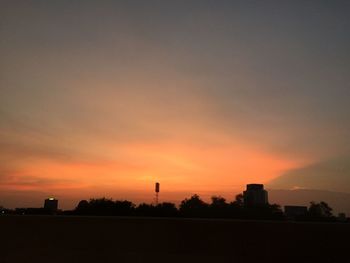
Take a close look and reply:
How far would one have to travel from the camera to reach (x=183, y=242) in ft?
15.9

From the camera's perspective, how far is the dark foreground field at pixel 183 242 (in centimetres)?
470

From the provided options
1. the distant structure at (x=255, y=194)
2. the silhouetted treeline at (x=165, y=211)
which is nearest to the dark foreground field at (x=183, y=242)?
the silhouetted treeline at (x=165, y=211)

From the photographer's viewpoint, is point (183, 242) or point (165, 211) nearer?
point (183, 242)

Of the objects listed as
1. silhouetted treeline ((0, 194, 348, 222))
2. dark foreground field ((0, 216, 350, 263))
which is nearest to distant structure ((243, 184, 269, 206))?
silhouetted treeline ((0, 194, 348, 222))

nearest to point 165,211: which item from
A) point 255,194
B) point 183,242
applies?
point 183,242

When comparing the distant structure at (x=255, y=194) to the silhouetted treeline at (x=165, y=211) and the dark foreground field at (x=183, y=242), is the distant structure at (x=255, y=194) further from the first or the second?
the dark foreground field at (x=183, y=242)

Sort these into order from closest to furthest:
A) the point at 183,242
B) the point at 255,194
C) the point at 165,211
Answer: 1. the point at 183,242
2. the point at 165,211
3. the point at 255,194

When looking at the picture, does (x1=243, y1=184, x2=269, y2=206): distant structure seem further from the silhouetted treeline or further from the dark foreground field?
the dark foreground field

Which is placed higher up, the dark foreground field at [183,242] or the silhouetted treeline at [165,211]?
the silhouetted treeline at [165,211]

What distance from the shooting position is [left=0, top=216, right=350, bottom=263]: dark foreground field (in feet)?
15.4

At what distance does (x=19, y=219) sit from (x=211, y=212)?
50.4 metres

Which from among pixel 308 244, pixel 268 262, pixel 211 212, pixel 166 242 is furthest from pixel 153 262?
pixel 211 212

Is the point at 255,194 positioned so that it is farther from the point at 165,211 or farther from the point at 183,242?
the point at 183,242

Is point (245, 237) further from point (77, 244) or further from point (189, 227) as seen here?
point (77, 244)
